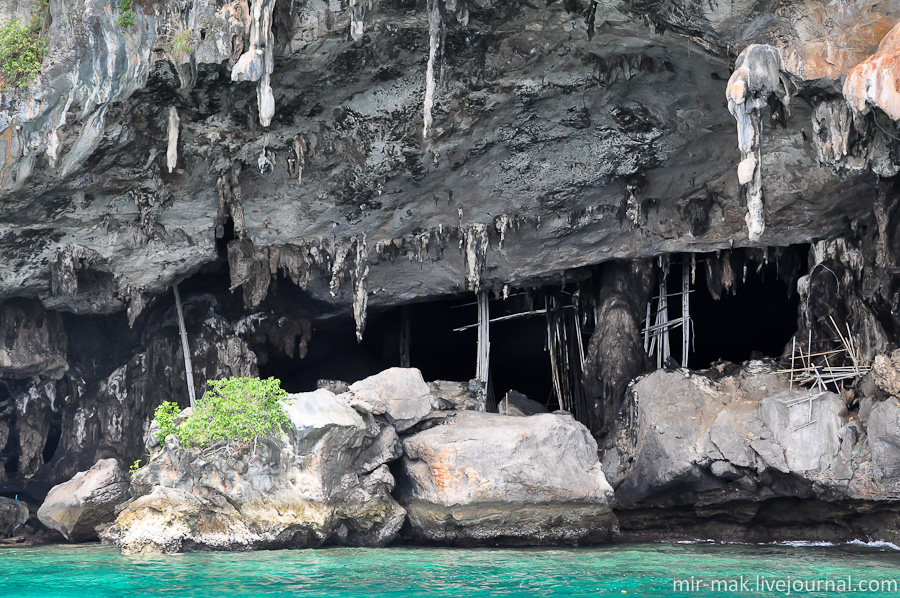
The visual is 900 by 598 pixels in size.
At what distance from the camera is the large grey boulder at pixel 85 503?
14.3m

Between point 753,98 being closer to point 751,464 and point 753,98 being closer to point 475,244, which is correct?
point 751,464

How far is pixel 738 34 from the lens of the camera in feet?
38.9

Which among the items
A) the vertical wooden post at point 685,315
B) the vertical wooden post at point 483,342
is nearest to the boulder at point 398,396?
the vertical wooden post at point 483,342

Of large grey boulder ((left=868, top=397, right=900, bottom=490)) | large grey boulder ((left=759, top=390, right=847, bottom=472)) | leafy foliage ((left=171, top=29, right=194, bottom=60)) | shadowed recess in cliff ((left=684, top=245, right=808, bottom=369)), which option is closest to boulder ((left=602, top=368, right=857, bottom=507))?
large grey boulder ((left=759, top=390, right=847, bottom=472))

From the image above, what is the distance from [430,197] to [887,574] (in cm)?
922

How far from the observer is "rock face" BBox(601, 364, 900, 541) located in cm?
1270

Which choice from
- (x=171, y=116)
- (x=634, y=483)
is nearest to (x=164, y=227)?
(x=171, y=116)

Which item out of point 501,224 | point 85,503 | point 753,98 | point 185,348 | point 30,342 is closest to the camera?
point 753,98

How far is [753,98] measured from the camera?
37.6ft

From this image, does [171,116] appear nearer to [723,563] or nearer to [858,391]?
[723,563]

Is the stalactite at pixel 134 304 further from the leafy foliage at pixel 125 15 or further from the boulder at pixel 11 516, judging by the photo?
the leafy foliage at pixel 125 15

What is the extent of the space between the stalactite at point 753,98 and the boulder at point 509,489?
388 cm

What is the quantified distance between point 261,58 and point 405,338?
28.0 ft

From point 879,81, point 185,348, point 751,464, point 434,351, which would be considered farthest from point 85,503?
point 879,81
